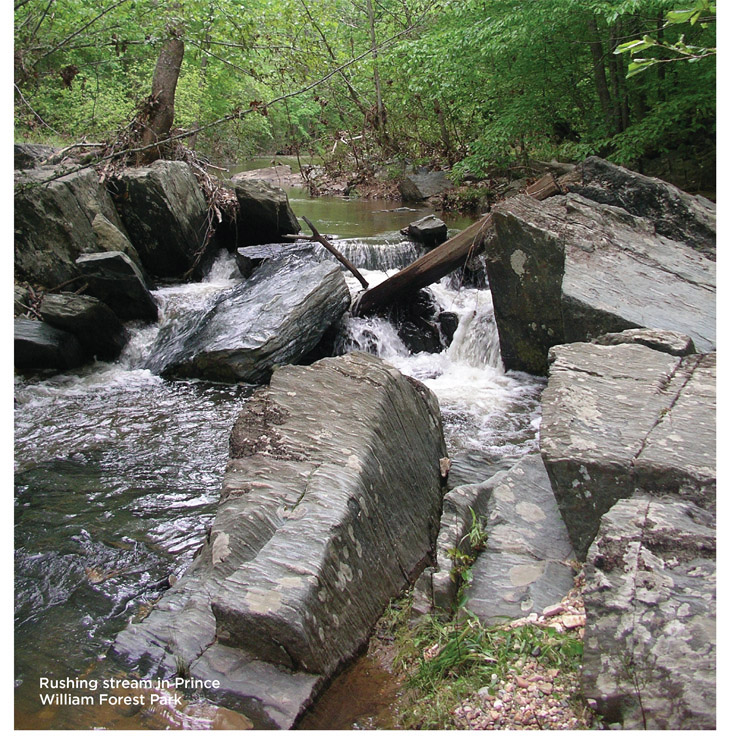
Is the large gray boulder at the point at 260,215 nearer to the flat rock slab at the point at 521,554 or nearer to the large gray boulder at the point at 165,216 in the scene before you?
the large gray boulder at the point at 165,216

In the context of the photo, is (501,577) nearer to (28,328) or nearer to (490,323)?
(490,323)

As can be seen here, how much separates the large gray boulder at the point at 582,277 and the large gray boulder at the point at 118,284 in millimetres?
5024

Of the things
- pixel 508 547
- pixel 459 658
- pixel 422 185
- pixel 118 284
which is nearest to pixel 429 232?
pixel 118 284

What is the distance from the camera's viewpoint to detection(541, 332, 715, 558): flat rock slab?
300cm

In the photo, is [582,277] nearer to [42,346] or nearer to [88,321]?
[88,321]

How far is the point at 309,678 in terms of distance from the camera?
285cm

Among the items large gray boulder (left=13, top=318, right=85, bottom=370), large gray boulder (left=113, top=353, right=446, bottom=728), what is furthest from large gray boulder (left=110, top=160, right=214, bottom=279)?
large gray boulder (left=113, top=353, right=446, bottom=728)

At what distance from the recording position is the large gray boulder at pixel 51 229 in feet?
29.3

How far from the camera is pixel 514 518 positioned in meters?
3.60

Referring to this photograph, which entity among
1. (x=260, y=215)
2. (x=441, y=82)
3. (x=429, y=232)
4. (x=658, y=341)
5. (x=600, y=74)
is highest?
(x=441, y=82)

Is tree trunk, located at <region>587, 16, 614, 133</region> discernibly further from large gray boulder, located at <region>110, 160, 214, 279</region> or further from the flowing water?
large gray boulder, located at <region>110, 160, 214, 279</region>

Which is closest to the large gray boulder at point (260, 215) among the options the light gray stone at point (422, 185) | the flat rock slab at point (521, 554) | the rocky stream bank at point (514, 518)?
the rocky stream bank at point (514, 518)

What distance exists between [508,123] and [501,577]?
44.2 feet

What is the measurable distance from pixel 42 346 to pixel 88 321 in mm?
653
